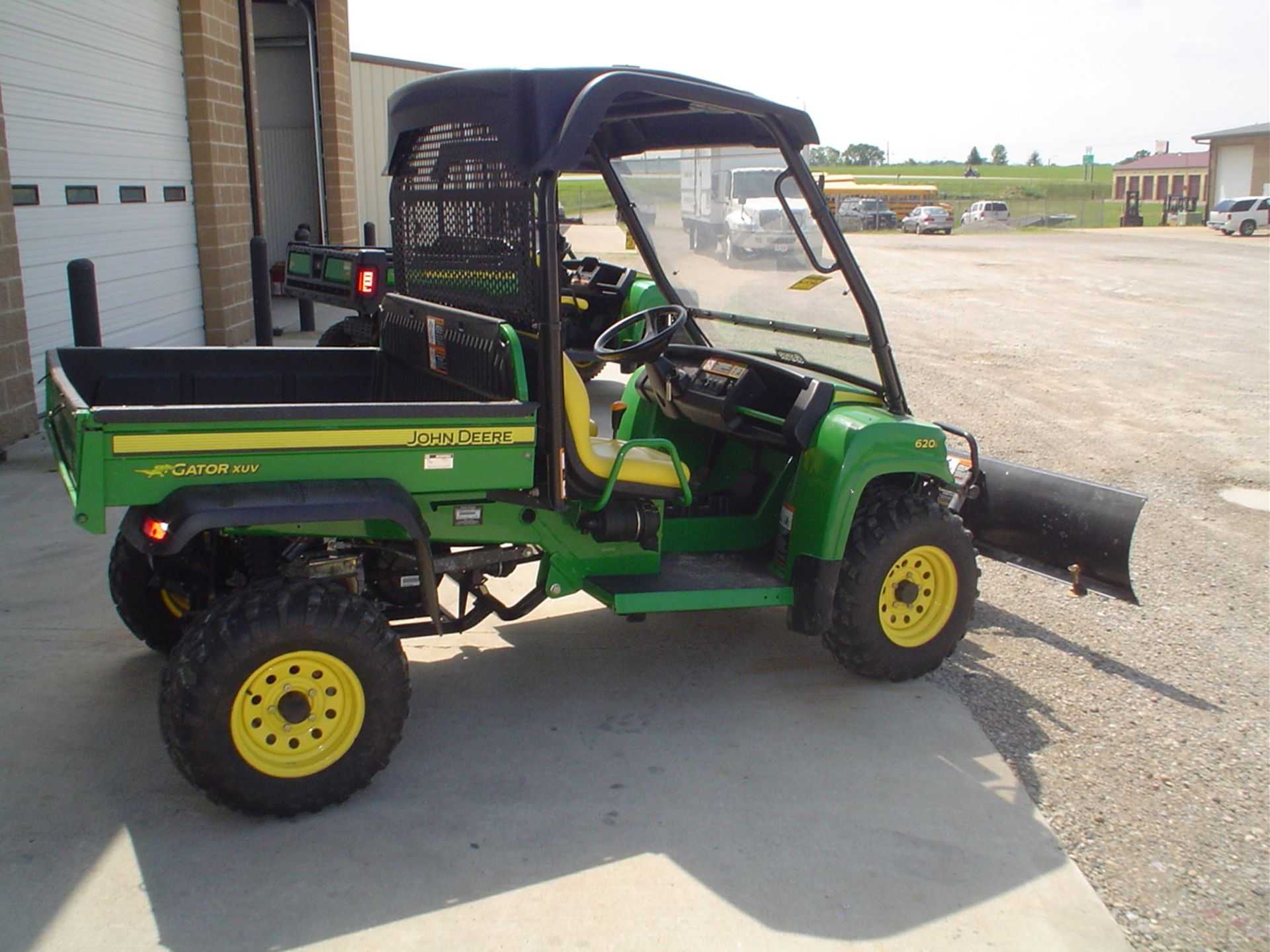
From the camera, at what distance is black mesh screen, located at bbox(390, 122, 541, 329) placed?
377cm

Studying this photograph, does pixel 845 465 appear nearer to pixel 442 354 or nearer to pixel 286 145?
pixel 442 354

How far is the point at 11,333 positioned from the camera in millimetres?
7168

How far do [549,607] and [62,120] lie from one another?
19.6 ft

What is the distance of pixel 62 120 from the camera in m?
8.55

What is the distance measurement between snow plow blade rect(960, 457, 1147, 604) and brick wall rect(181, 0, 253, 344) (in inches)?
325

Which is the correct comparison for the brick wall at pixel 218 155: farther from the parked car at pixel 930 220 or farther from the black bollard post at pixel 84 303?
the parked car at pixel 930 220

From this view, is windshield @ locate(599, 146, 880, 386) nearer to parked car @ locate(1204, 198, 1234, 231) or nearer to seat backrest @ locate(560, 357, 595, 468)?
seat backrest @ locate(560, 357, 595, 468)

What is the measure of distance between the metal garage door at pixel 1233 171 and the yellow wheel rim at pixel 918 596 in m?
59.2

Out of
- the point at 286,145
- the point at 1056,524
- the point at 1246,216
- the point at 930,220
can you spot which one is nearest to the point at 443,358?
the point at 1056,524

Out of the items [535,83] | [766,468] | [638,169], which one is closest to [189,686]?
[535,83]

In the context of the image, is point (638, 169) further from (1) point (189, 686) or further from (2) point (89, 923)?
(2) point (89, 923)

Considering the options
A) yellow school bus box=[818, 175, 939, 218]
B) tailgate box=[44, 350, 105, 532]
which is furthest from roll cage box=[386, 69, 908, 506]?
yellow school bus box=[818, 175, 939, 218]

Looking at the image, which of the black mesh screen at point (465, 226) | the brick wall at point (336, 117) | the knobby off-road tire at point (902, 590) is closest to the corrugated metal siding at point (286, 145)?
the brick wall at point (336, 117)

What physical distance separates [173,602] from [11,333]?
149 inches
